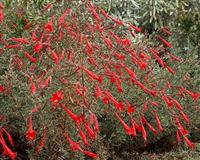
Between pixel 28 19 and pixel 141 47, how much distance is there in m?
1.22

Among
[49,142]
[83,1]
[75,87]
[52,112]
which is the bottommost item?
[49,142]

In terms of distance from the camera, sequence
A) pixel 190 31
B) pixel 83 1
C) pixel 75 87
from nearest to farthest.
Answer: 1. pixel 75 87
2. pixel 83 1
3. pixel 190 31

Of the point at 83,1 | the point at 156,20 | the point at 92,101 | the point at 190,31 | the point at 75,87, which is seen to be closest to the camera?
the point at 75,87

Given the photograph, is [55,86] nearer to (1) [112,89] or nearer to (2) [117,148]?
(1) [112,89]

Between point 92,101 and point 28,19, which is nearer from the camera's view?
point 92,101

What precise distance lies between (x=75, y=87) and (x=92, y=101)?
30 centimetres

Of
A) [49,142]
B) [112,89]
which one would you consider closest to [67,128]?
[49,142]

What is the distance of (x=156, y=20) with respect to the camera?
8883 mm

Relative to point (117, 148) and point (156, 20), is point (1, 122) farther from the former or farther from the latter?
point (156, 20)

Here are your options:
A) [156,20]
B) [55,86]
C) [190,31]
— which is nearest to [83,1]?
[55,86]

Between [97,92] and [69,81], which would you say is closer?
[69,81]

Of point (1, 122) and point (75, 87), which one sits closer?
point (75, 87)

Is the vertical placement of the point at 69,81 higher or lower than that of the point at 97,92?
higher

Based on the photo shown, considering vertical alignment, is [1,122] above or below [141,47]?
below
